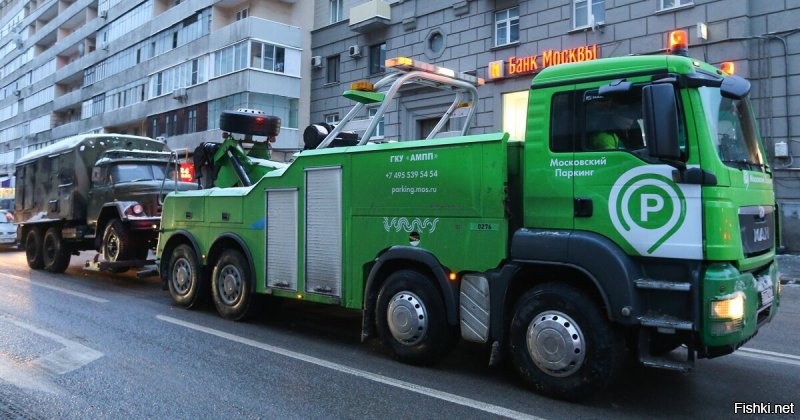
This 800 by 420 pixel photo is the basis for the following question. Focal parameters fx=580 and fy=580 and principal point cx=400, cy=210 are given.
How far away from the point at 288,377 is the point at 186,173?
25.9 ft

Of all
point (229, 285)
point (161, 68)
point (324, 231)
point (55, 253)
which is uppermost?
point (161, 68)

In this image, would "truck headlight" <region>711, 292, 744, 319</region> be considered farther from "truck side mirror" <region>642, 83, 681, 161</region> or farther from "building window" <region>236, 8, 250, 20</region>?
"building window" <region>236, 8, 250, 20</region>

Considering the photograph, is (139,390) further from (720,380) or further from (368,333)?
(720,380)

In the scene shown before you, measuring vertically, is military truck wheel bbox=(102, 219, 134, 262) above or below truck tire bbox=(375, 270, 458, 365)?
above

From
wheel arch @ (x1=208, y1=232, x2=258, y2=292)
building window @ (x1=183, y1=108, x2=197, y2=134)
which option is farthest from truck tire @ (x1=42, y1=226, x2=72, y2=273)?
building window @ (x1=183, y1=108, x2=197, y2=134)

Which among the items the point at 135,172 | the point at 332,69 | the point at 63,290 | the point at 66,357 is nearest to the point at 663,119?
the point at 66,357

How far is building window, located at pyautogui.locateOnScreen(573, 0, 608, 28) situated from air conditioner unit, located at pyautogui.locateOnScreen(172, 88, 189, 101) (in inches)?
912

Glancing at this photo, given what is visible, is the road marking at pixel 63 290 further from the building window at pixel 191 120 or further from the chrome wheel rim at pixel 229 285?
the building window at pixel 191 120

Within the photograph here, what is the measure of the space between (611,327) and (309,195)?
3.61 m

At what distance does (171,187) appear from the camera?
473 inches

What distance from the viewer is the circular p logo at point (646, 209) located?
4277mm

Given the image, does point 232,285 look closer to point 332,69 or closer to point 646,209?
point 646,209

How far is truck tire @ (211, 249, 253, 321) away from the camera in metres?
7.61

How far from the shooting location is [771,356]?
6.16 m
